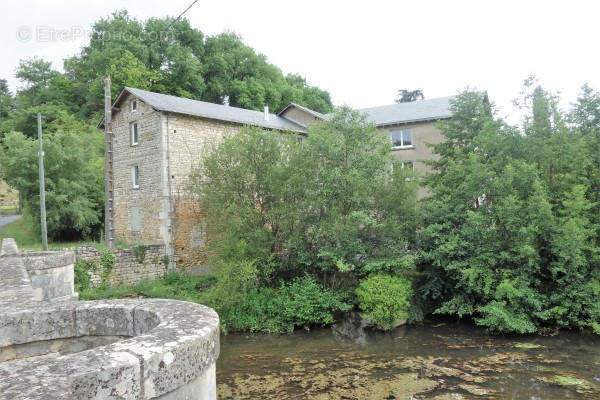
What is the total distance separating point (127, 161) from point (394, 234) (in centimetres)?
1475

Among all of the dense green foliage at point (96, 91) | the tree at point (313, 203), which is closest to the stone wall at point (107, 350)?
the tree at point (313, 203)

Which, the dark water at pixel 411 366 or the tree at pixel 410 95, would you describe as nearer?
the dark water at pixel 411 366

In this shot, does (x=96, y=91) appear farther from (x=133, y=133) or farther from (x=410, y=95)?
(x=410, y=95)

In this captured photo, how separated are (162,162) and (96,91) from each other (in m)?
18.4

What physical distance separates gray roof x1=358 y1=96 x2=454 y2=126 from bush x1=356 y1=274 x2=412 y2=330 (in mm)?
12836

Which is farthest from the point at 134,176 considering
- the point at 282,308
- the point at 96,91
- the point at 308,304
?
the point at 96,91

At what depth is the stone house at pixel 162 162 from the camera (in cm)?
2080

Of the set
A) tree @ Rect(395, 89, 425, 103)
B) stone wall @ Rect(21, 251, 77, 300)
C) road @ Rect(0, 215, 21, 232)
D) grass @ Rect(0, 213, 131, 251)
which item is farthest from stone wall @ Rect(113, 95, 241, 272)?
tree @ Rect(395, 89, 425, 103)

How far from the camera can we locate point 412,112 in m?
28.1

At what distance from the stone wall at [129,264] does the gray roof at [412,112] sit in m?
14.5

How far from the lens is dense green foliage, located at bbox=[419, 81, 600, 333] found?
46.4 ft

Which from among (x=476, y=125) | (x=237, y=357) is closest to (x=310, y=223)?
(x=237, y=357)

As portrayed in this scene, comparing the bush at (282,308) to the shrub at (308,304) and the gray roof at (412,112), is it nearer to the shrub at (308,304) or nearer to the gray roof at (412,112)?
the shrub at (308,304)

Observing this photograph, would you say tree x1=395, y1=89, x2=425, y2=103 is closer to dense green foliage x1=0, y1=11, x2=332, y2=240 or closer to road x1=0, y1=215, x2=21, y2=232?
dense green foliage x1=0, y1=11, x2=332, y2=240
